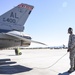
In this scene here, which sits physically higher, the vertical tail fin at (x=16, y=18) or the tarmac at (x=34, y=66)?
the vertical tail fin at (x=16, y=18)

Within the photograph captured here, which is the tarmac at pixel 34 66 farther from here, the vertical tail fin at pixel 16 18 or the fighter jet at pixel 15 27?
the vertical tail fin at pixel 16 18

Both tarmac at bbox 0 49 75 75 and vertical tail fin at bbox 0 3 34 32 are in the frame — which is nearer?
tarmac at bbox 0 49 75 75

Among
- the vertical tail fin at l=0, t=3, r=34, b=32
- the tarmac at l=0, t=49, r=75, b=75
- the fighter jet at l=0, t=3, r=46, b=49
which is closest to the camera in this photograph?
the tarmac at l=0, t=49, r=75, b=75

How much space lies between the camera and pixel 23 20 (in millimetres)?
15008

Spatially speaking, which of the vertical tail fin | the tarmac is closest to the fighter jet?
the vertical tail fin

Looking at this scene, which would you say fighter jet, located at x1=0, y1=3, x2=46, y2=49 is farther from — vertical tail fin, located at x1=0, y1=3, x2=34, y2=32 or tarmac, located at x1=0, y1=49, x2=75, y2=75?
tarmac, located at x1=0, y1=49, x2=75, y2=75

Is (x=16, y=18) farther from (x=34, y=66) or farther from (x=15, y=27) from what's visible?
(x=34, y=66)

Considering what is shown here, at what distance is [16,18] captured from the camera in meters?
14.7

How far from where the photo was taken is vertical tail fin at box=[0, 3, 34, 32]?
44.9 feet

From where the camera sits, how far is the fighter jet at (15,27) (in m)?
12.5

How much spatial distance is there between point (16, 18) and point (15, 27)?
1032 mm

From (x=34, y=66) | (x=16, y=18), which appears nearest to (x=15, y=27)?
(x=16, y=18)

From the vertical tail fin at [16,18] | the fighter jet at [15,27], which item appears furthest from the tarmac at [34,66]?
the vertical tail fin at [16,18]

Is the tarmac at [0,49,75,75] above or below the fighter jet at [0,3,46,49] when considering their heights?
below
